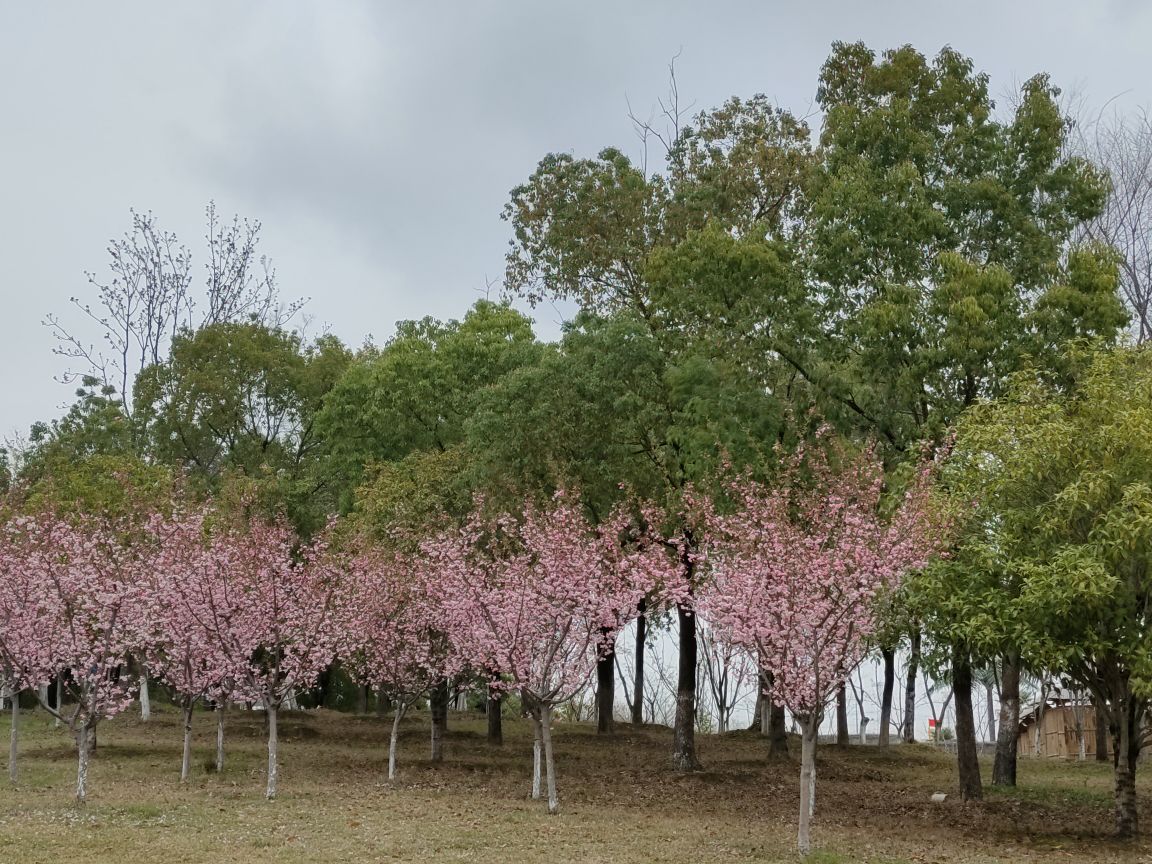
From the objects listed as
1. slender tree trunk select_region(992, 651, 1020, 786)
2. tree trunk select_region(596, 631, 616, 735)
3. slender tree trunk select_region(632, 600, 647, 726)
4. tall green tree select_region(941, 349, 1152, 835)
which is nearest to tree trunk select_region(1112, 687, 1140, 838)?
tall green tree select_region(941, 349, 1152, 835)

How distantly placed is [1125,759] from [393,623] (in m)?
15.5

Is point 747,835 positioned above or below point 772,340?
below

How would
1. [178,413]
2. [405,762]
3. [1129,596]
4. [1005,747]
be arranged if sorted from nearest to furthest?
[1129,596]
[1005,747]
[405,762]
[178,413]

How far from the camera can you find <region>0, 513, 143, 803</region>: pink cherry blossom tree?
20781 millimetres

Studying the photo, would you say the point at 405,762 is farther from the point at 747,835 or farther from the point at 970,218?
the point at 970,218

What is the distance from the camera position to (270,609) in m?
23.6

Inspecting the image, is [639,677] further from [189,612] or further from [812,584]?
[812,584]

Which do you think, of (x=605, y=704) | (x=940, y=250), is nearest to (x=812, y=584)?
(x=940, y=250)

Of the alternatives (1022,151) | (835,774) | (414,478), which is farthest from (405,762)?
(1022,151)

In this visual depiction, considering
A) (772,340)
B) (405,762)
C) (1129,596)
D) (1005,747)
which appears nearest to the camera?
(1129,596)

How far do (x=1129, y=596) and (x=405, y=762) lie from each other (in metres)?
18.4

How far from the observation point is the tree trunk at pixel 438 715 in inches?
1150

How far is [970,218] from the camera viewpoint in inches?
979

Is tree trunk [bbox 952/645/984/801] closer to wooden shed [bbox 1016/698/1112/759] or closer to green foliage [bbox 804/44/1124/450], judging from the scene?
green foliage [bbox 804/44/1124/450]
